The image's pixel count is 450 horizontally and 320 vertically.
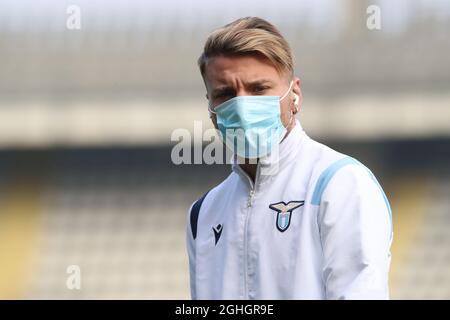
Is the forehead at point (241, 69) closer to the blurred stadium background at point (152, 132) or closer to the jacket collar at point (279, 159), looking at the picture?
the jacket collar at point (279, 159)

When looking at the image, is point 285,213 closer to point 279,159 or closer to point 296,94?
point 279,159

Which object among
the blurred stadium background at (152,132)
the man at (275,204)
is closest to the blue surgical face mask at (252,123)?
the man at (275,204)

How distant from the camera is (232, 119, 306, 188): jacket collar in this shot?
6.68 feet

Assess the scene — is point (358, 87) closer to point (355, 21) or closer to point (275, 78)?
point (355, 21)

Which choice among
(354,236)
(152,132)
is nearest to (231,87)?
(354,236)

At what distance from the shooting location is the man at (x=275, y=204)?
182 centimetres

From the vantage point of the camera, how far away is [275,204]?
1.98 meters

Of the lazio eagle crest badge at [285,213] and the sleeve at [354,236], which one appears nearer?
the sleeve at [354,236]

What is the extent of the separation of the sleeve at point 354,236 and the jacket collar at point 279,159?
7.1 inches

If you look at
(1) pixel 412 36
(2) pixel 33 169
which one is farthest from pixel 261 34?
(2) pixel 33 169

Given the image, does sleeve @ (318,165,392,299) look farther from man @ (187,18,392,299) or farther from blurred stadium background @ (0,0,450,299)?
blurred stadium background @ (0,0,450,299)

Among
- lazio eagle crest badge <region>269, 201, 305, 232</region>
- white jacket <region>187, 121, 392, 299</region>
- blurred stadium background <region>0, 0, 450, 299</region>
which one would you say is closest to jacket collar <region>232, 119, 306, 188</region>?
white jacket <region>187, 121, 392, 299</region>

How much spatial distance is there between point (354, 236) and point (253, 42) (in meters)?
0.49

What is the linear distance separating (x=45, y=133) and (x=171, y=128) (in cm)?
138
